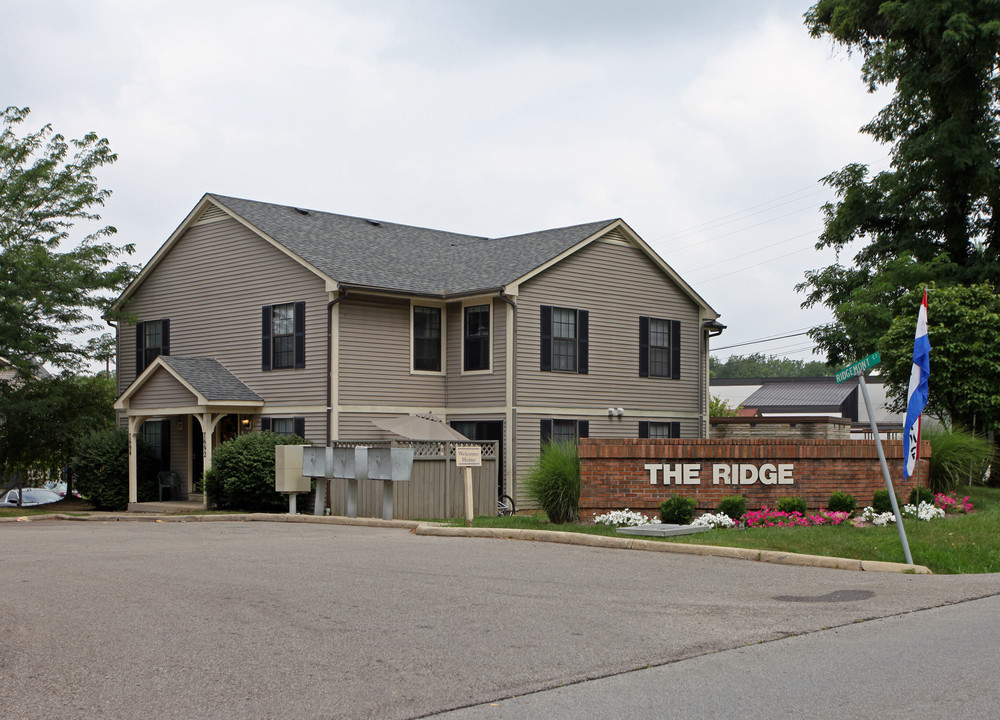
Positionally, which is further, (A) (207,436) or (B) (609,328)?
(B) (609,328)

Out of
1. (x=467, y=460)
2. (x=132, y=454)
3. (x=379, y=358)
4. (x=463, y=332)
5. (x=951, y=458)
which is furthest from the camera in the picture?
(x=132, y=454)

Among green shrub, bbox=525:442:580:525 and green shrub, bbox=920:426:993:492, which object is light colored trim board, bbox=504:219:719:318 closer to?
green shrub, bbox=525:442:580:525

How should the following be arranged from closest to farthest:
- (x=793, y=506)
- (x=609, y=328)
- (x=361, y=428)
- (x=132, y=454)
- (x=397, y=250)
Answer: (x=793, y=506) → (x=361, y=428) → (x=132, y=454) → (x=609, y=328) → (x=397, y=250)

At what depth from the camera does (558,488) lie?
60.5ft

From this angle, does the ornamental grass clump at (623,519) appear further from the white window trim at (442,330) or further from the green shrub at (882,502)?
the white window trim at (442,330)

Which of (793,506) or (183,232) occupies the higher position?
(183,232)

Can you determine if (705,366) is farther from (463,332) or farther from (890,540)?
(890,540)

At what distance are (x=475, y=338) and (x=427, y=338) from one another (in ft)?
4.56

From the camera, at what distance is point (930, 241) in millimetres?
32500

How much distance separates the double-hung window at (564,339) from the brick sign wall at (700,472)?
30.1 ft

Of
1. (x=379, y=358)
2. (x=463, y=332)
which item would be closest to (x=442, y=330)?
(x=463, y=332)

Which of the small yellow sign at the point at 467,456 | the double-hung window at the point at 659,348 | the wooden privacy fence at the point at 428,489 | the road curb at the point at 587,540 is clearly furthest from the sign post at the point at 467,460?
the double-hung window at the point at 659,348

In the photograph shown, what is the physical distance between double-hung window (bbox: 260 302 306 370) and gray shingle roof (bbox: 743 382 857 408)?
4750 cm

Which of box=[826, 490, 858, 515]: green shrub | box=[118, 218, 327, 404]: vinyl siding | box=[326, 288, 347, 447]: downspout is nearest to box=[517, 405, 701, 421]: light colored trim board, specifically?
box=[326, 288, 347, 447]: downspout
